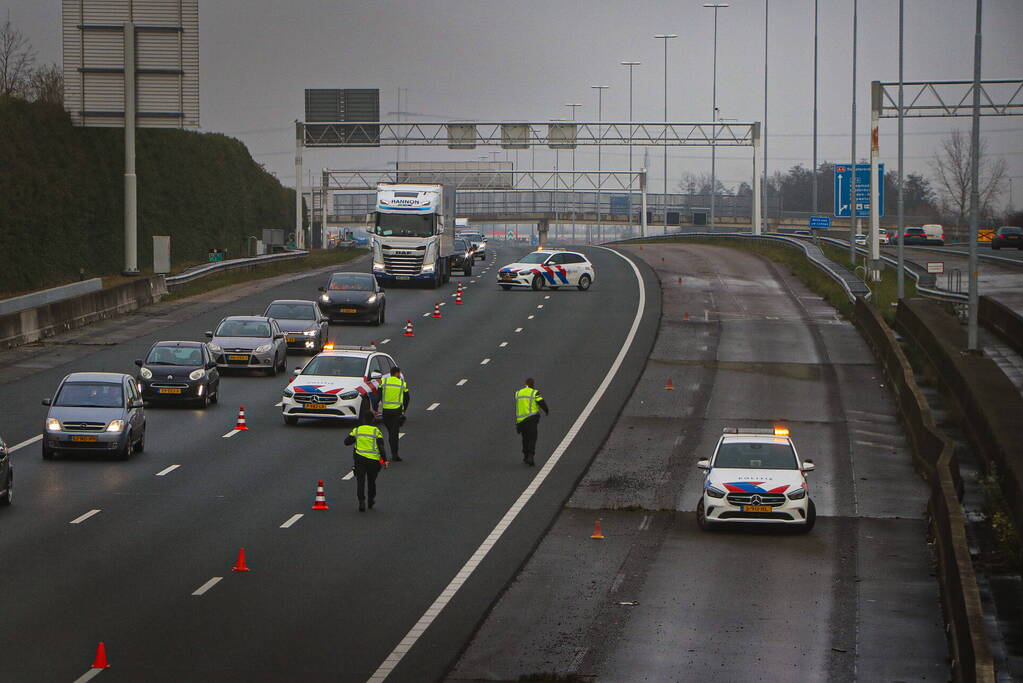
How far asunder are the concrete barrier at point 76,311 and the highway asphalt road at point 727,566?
16662 mm

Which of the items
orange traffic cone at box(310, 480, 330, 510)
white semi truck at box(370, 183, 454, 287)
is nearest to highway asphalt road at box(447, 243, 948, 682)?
orange traffic cone at box(310, 480, 330, 510)

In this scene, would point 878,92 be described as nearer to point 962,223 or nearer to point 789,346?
point 789,346

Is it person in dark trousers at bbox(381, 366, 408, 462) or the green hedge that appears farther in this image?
the green hedge

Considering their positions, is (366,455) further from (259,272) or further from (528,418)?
(259,272)

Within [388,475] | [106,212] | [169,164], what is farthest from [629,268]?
[388,475]

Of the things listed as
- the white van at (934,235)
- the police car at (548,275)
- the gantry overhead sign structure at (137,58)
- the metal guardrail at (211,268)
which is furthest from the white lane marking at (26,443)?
the white van at (934,235)

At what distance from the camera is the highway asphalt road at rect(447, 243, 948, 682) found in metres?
15.5

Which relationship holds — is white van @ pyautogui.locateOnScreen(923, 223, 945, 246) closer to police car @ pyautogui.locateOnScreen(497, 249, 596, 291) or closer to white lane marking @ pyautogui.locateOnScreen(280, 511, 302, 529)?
police car @ pyautogui.locateOnScreen(497, 249, 596, 291)

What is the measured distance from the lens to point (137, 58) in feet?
166

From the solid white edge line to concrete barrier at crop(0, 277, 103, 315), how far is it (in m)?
16.4

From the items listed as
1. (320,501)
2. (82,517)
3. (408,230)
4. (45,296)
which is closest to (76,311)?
(45,296)

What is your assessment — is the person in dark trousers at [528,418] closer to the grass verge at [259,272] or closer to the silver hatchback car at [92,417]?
the silver hatchback car at [92,417]

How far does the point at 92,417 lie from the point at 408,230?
32.9m

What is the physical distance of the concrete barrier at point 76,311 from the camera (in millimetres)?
40062
